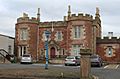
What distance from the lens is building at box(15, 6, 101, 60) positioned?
5528 centimetres

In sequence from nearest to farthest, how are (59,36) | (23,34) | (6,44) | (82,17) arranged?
(82,17), (59,36), (23,34), (6,44)

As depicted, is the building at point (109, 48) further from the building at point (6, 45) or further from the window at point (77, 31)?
the building at point (6, 45)

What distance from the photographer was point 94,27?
56.3 metres

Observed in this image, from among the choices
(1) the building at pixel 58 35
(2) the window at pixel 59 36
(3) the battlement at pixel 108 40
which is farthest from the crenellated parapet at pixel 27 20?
(3) the battlement at pixel 108 40

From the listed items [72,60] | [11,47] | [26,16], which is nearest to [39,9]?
[26,16]

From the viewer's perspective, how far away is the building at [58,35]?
181 ft

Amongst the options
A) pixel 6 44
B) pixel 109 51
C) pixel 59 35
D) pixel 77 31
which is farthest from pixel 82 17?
pixel 6 44

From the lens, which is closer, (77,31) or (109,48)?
(77,31)

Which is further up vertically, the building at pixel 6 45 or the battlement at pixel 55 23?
the battlement at pixel 55 23

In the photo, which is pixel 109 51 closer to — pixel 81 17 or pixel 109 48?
pixel 109 48

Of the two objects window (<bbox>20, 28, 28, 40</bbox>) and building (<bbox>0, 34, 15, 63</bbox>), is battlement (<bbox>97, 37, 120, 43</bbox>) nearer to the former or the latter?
window (<bbox>20, 28, 28, 40</bbox>)

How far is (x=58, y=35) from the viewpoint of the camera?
57719 millimetres

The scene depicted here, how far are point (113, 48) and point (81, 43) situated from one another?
219 inches

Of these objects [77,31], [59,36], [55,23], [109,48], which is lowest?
[109,48]
